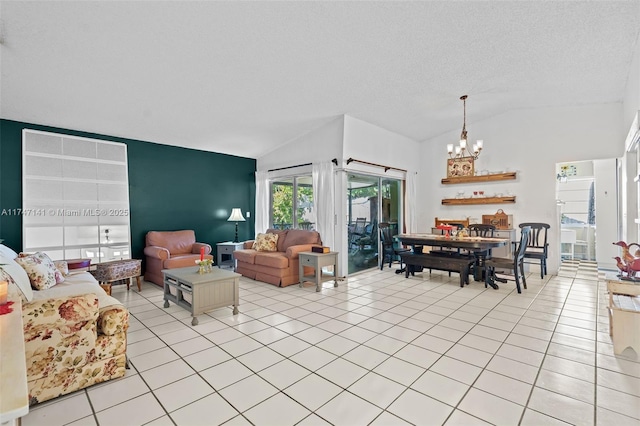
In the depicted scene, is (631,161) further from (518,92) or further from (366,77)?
(366,77)

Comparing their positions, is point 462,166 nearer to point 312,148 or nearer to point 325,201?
point 325,201

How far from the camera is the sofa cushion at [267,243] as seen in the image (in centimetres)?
554

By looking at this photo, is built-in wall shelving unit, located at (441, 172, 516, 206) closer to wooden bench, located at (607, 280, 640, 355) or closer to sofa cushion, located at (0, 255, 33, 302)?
wooden bench, located at (607, 280, 640, 355)

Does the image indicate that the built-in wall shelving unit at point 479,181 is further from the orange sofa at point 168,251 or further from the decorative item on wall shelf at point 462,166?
the orange sofa at point 168,251

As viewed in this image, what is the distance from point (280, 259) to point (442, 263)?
2.66 m

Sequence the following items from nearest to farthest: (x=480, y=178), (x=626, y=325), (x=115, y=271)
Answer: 1. (x=626, y=325)
2. (x=115, y=271)
3. (x=480, y=178)

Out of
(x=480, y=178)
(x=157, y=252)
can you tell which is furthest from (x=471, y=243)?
(x=157, y=252)

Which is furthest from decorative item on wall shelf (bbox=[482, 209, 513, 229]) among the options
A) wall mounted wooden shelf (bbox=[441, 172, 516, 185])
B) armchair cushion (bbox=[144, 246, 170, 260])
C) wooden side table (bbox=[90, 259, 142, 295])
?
wooden side table (bbox=[90, 259, 142, 295])

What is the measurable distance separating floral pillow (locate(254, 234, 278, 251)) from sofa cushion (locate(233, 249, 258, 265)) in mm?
147

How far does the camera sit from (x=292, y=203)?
6492mm

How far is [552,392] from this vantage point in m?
2.03

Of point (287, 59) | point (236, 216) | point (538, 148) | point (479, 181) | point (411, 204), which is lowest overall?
point (236, 216)

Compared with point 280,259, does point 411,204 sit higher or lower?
higher

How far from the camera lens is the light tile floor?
5.98ft
